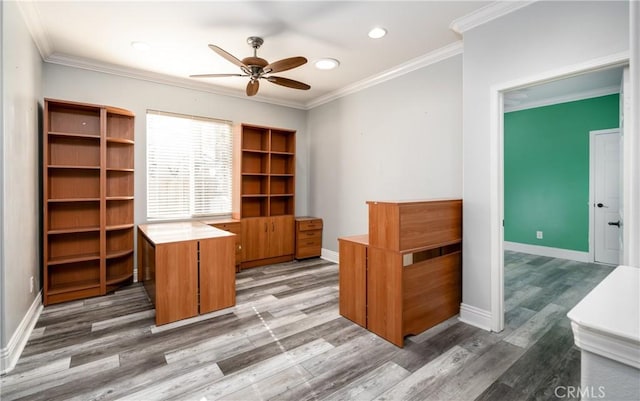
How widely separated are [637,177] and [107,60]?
4944 millimetres

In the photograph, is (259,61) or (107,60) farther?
(107,60)

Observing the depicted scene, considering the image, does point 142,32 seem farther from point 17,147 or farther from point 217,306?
point 217,306

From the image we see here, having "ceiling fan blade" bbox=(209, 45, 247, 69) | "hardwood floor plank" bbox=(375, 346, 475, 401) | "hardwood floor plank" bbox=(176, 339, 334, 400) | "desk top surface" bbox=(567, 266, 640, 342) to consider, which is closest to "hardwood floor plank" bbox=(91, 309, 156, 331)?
"hardwood floor plank" bbox=(176, 339, 334, 400)

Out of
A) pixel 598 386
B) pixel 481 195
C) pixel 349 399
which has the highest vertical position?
pixel 481 195

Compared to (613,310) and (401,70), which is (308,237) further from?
(613,310)

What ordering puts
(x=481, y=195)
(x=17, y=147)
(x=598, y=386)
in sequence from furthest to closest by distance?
(x=481, y=195), (x=17, y=147), (x=598, y=386)

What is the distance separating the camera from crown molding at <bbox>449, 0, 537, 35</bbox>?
242cm

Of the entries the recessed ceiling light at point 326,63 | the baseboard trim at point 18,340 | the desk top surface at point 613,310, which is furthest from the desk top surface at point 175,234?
the desk top surface at point 613,310

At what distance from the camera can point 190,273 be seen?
2.83 m

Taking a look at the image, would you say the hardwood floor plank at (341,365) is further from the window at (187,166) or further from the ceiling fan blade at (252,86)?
the window at (187,166)

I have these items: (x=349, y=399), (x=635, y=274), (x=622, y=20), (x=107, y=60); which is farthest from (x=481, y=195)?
(x=107, y=60)

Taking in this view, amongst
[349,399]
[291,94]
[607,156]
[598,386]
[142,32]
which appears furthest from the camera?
[291,94]

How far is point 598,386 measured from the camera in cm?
67

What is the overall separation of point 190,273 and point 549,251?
6074mm
